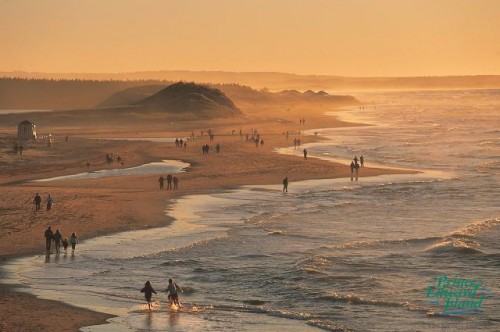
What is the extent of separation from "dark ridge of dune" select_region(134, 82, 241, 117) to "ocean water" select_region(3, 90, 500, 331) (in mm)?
95408

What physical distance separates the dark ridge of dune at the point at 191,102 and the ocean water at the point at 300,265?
9541 cm

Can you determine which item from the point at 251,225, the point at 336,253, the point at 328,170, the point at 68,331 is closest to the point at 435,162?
the point at 328,170

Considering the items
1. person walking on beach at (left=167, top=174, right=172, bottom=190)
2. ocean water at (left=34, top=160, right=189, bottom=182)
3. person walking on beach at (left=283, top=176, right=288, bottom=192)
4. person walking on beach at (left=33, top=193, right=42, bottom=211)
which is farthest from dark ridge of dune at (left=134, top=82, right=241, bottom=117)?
person walking on beach at (left=33, top=193, right=42, bottom=211)

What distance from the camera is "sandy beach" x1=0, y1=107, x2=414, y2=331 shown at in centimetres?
2295

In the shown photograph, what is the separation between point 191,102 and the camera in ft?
477

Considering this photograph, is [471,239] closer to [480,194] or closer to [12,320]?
[480,194]

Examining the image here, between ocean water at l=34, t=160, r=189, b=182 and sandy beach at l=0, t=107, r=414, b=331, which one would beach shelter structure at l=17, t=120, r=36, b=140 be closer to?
sandy beach at l=0, t=107, r=414, b=331

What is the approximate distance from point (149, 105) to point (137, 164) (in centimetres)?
8793

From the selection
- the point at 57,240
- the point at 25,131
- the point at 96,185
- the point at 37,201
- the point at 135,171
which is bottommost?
the point at 57,240

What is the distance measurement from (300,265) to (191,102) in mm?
119069

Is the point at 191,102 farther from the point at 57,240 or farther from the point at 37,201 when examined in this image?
the point at 57,240

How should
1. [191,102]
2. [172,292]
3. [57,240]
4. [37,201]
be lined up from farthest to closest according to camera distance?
[191,102], [37,201], [57,240], [172,292]

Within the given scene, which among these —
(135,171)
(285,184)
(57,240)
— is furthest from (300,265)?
(135,171)

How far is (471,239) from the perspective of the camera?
32.0 m
